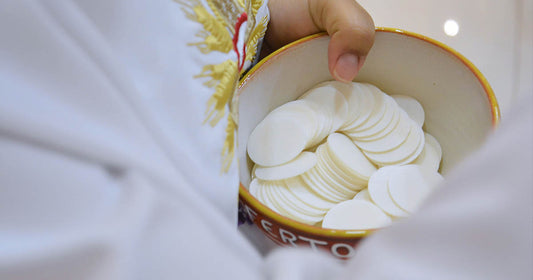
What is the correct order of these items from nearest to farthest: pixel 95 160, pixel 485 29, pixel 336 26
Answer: pixel 95 160
pixel 336 26
pixel 485 29

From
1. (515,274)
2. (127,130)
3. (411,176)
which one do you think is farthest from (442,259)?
(411,176)

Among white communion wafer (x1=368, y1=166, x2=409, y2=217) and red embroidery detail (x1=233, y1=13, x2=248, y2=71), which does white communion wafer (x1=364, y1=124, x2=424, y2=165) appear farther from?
red embroidery detail (x1=233, y1=13, x2=248, y2=71)

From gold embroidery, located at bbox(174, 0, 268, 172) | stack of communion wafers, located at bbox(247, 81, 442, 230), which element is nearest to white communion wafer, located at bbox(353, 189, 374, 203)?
stack of communion wafers, located at bbox(247, 81, 442, 230)

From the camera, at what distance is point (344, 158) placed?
36cm

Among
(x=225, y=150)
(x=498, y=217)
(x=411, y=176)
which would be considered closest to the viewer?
(x=498, y=217)

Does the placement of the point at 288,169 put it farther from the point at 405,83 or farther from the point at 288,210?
the point at 405,83

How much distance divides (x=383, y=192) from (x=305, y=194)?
58 millimetres

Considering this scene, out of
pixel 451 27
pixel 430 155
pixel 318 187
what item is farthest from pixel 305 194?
pixel 451 27

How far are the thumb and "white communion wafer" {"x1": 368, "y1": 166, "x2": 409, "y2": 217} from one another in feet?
0.27

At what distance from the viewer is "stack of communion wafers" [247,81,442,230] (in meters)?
0.33

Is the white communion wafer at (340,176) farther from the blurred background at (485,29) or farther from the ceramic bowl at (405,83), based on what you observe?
the blurred background at (485,29)

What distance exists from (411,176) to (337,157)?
6 centimetres

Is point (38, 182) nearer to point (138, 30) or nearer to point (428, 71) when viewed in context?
point (138, 30)

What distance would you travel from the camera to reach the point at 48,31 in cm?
17
